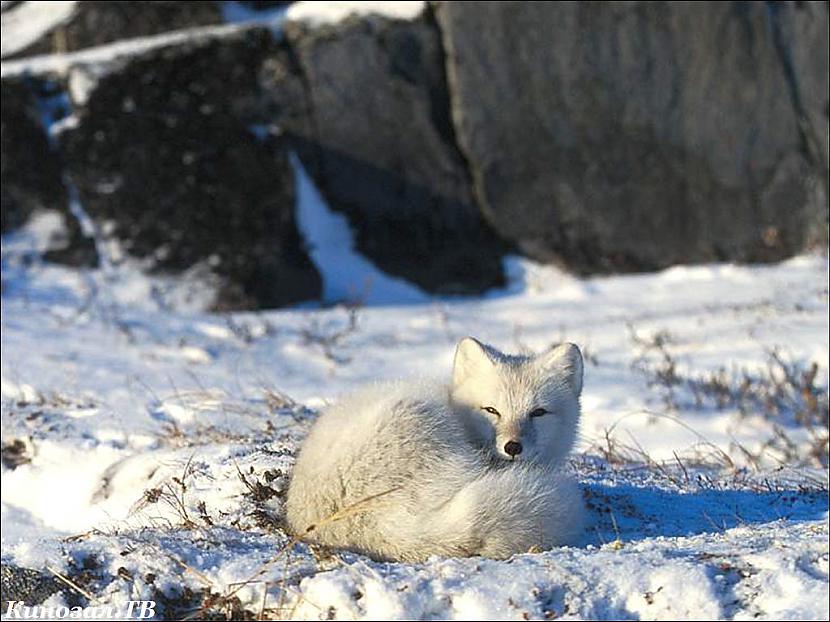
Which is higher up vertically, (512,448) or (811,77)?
(512,448)

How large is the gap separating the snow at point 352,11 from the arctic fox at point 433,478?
7.74 meters

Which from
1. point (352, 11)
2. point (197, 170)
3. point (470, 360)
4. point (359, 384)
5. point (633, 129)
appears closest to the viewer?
point (470, 360)

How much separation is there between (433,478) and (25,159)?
868 cm

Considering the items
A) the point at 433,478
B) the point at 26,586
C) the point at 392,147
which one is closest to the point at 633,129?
the point at 392,147

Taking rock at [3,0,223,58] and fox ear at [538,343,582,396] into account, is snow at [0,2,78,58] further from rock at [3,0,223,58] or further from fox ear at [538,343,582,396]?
fox ear at [538,343,582,396]

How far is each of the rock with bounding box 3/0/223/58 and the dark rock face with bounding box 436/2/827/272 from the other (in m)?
2.72

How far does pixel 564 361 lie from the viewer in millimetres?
4676

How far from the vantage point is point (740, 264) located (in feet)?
39.3

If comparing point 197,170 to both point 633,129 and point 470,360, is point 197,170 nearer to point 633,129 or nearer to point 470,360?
point 633,129

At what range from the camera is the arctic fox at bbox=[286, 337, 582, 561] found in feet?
11.3

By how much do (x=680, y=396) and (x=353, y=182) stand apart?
15.8 feet

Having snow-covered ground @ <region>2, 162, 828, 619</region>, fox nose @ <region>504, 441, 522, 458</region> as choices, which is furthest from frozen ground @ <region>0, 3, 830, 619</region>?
fox nose @ <region>504, 441, 522, 458</region>

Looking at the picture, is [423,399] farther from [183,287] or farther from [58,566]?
[183,287]

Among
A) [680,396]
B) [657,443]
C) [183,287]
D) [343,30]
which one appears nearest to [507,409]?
[657,443]
